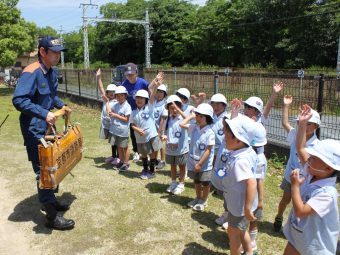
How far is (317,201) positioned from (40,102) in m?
3.19

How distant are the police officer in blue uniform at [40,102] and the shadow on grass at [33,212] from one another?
0.19 metres

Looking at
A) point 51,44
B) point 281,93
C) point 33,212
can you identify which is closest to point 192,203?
point 33,212

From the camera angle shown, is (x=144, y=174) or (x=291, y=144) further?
(x=144, y=174)

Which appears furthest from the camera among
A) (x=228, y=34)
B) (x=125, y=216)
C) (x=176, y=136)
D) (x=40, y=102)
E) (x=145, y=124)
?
(x=228, y=34)

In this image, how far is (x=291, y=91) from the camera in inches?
276

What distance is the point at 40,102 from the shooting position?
4258 millimetres

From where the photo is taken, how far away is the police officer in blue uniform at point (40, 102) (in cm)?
397

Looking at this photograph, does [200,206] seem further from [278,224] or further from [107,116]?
[107,116]

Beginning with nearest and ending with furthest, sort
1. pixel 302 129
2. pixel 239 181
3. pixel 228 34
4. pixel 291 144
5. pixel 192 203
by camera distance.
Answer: pixel 239 181, pixel 302 129, pixel 291 144, pixel 192 203, pixel 228 34

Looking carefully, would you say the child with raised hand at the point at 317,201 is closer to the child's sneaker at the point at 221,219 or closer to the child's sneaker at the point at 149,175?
the child's sneaker at the point at 221,219

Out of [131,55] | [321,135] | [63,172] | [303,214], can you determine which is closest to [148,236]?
[63,172]

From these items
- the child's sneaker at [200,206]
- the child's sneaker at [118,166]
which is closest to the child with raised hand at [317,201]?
the child's sneaker at [200,206]

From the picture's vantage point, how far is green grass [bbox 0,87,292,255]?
4113 mm

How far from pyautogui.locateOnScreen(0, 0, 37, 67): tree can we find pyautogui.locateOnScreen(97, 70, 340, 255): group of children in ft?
64.0
